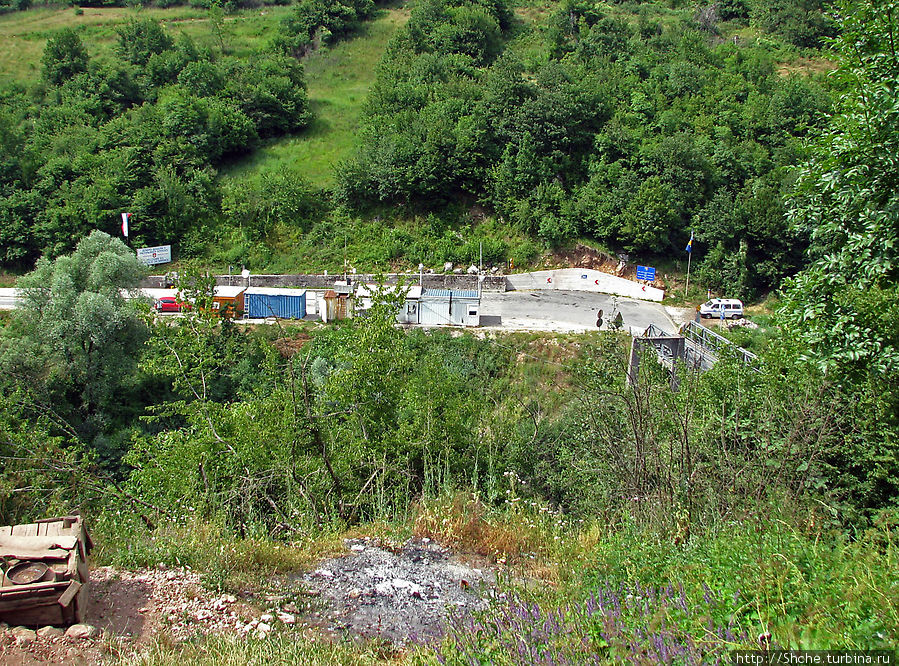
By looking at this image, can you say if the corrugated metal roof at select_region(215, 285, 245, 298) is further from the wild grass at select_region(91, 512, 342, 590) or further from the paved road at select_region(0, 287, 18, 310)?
the wild grass at select_region(91, 512, 342, 590)

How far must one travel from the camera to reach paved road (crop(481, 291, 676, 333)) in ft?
76.5

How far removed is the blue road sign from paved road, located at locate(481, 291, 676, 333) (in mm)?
1770

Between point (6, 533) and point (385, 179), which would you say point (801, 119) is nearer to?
point (385, 179)

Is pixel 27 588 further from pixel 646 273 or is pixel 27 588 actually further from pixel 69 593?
pixel 646 273

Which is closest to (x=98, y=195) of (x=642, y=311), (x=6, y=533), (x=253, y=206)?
(x=253, y=206)

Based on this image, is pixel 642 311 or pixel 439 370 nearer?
pixel 439 370

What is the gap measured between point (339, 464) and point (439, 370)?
242 cm

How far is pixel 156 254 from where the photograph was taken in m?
29.1

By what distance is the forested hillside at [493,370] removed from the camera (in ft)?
10.3

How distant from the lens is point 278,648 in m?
3.07

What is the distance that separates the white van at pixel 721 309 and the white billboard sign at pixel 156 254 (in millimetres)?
23743

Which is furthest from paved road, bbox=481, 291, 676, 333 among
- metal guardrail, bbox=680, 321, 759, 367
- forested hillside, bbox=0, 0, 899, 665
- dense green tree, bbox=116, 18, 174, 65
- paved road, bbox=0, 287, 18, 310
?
dense green tree, bbox=116, 18, 174, 65

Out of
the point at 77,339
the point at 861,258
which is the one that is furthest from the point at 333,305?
the point at 861,258

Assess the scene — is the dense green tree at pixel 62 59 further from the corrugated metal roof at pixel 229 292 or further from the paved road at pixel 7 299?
the corrugated metal roof at pixel 229 292
